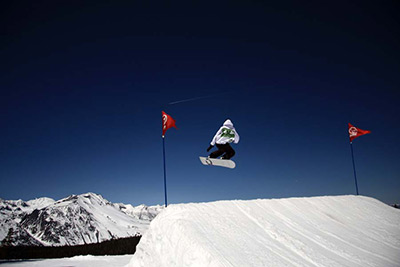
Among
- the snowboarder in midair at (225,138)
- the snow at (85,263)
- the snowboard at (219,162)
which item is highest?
the snowboarder in midair at (225,138)

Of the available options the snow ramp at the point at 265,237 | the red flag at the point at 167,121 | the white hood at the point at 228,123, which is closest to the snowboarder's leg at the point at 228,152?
the white hood at the point at 228,123

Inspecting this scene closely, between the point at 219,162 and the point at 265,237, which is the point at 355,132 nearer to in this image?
the point at 219,162

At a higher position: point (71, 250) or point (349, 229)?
point (349, 229)

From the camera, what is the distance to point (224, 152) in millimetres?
9758

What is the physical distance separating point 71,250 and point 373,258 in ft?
53.7

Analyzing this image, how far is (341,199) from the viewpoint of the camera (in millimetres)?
10320

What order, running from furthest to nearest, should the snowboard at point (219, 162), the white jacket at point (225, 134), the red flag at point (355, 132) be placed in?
the red flag at point (355, 132), the snowboard at point (219, 162), the white jacket at point (225, 134)

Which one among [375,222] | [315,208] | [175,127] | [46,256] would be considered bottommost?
[46,256]

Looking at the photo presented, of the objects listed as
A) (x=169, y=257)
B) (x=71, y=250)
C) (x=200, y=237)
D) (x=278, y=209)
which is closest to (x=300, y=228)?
(x=278, y=209)

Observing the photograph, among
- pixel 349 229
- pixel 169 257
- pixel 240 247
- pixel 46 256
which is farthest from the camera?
pixel 46 256

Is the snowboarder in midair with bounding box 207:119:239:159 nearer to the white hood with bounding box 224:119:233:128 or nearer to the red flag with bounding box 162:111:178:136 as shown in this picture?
the white hood with bounding box 224:119:233:128

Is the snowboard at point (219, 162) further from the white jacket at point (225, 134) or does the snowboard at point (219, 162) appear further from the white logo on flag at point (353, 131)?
the white logo on flag at point (353, 131)

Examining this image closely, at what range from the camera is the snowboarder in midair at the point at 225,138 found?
368 inches

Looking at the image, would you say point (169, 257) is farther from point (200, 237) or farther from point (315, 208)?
point (315, 208)
